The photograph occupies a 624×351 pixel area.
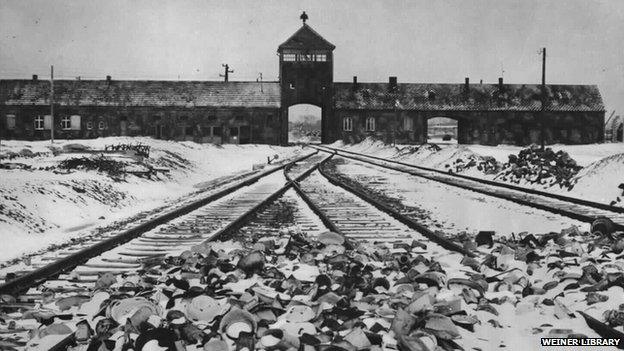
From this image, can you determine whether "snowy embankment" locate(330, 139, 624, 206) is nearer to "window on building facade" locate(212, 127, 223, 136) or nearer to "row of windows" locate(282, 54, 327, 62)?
"row of windows" locate(282, 54, 327, 62)

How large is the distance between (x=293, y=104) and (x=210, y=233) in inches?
1880

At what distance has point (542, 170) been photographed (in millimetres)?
17156

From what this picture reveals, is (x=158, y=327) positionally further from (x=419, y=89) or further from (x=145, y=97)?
(x=419, y=89)

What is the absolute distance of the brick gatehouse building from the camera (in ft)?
178

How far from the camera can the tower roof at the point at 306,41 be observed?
54781mm

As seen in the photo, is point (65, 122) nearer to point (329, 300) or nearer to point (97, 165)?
point (97, 165)

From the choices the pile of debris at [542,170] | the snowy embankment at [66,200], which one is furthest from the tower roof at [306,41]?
the snowy embankment at [66,200]

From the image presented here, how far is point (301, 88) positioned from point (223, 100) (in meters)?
7.49

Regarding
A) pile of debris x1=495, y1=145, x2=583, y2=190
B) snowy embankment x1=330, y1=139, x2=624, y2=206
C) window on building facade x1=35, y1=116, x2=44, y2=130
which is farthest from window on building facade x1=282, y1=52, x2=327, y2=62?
pile of debris x1=495, y1=145, x2=583, y2=190

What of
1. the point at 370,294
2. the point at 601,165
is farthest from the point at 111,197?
the point at 601,165

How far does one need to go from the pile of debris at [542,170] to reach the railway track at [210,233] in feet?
19.3

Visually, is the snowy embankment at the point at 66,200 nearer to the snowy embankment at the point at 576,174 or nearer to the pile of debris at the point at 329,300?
the pile of debris at the point at 329,300

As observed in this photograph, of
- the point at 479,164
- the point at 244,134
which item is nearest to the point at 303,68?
the point at 244,134

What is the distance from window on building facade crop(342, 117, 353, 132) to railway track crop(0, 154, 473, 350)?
43.7 meters
